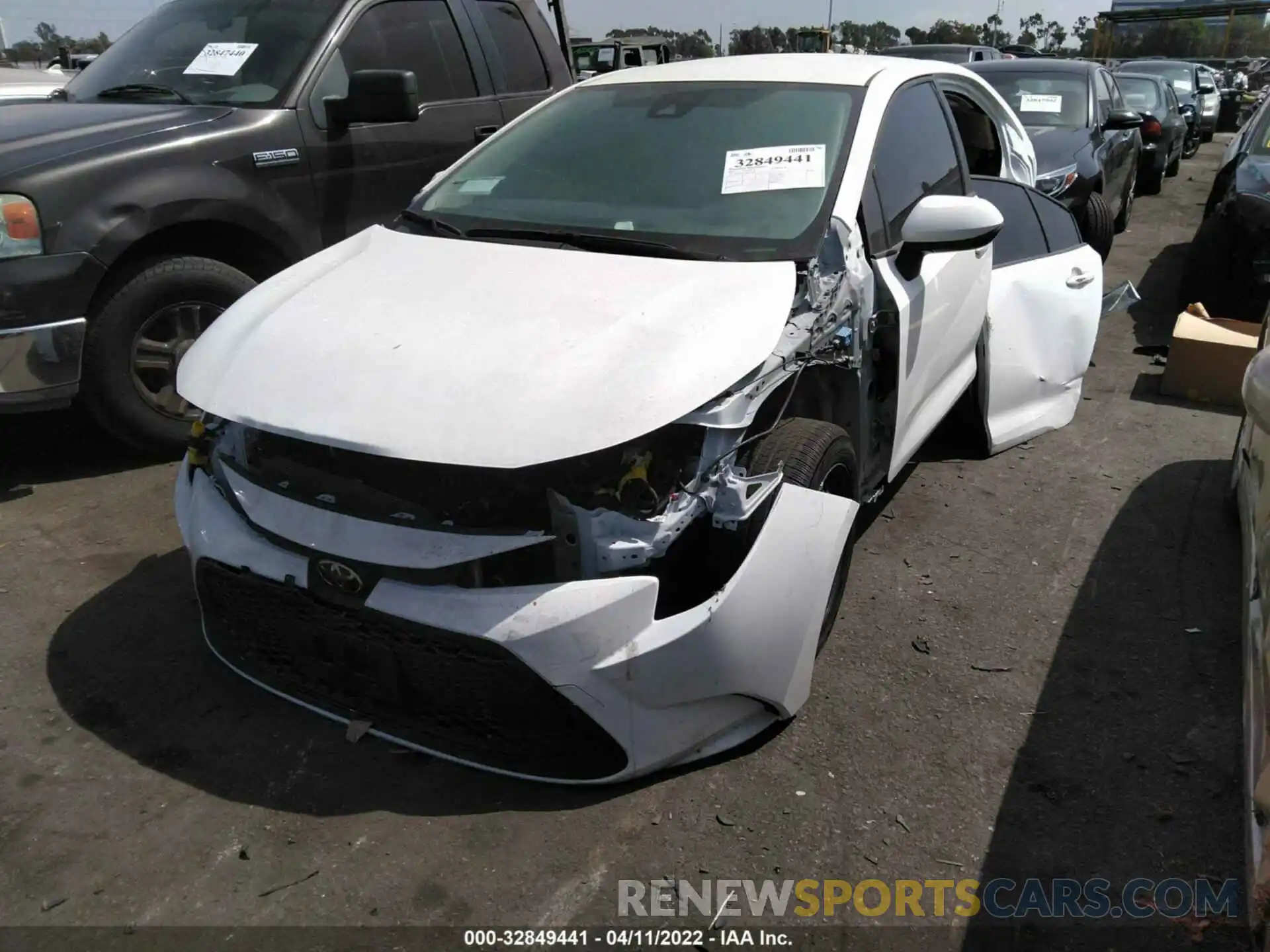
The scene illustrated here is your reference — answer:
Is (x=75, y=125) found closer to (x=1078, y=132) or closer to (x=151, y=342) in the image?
(x=151, y=342)

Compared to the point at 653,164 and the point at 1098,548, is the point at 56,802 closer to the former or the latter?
the point at 653,164

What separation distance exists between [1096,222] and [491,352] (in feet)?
20.9

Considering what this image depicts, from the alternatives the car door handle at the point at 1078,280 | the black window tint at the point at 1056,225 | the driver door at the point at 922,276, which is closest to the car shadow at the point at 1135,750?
the driver door at the point at 922,276

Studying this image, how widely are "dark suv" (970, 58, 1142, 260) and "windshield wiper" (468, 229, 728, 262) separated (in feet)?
16.6

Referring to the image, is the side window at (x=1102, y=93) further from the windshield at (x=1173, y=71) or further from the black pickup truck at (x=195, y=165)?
the windshield at (x=1173, y=71)

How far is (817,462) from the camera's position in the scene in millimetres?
2693

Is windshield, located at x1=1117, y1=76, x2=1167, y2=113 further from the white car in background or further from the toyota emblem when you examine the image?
the toyota emblem

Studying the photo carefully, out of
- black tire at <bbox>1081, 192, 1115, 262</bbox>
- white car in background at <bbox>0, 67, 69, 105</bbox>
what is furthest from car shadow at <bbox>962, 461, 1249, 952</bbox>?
white car in background at <bbox>0, 67, 69, 105</bbox>

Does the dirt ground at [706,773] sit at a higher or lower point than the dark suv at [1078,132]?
lower

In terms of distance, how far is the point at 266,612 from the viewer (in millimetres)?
2590

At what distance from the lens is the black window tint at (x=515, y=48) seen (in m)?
5.67

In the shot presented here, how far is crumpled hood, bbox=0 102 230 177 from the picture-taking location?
3.92m
